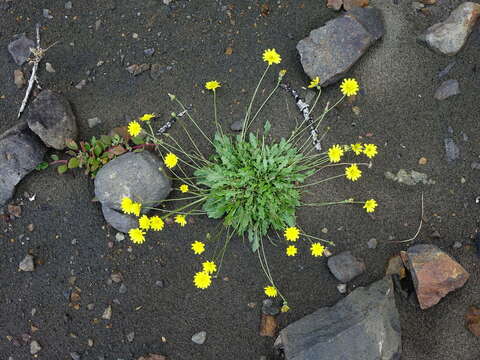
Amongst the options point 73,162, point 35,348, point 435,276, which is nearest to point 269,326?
point 435,276

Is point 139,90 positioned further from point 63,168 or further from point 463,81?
Result: point 463,81

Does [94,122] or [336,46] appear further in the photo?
[94,122]

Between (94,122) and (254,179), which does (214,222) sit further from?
(94,122)

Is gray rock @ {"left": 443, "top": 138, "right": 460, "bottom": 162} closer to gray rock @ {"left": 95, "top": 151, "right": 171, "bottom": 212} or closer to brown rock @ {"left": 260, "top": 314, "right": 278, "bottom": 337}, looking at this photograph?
brown rock @ {"left": 260, "top": 314, "right": 278, "bottom": 337}

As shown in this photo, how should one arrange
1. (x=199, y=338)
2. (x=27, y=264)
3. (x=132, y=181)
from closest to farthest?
(x=132, y=181)
(x=199, y=338)
(x=27, y=264)

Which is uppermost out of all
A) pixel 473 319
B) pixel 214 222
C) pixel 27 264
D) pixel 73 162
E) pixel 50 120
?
pixel 50 120

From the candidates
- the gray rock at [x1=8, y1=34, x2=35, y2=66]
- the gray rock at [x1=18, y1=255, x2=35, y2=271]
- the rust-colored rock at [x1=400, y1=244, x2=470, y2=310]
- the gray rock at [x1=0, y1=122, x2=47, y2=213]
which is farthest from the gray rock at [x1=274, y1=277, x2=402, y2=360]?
the gray rock at [x1=8, y1=34, x2=35, y2=66]

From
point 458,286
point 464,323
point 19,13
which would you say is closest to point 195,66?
point 19,13

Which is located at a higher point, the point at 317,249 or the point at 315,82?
the point at 315,82
